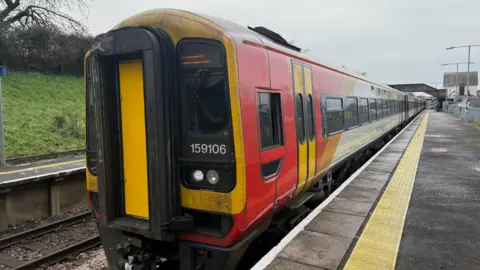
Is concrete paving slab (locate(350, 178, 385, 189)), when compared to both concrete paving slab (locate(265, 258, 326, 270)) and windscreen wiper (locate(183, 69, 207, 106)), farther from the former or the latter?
windscreen wiper (locate(183, 69, 207, 106))

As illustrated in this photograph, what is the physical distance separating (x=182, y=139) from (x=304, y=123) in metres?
2.02

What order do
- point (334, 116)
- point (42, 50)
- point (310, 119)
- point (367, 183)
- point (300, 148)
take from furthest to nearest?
1. point (42, 50)
2. point (367, 183)
3. point (334, 116)
4. point (310, 119)
5. point (300, 148)

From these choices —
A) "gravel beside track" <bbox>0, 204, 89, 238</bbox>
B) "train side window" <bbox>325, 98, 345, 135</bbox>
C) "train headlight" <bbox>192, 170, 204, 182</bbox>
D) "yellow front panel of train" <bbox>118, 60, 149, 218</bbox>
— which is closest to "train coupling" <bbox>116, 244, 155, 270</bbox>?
"yellow front panel of train" <bbox>118, 60, 149, 218</bbox>

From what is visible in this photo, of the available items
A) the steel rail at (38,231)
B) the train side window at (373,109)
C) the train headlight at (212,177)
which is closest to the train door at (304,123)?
the train headlight at (212,177)

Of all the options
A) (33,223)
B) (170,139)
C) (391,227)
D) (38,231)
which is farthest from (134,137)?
(33,223)

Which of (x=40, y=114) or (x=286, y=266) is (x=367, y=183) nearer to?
(x=286, y=266)

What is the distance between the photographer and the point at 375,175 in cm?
837

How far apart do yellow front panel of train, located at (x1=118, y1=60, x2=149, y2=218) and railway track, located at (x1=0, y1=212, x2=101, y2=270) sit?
3225 millimetres

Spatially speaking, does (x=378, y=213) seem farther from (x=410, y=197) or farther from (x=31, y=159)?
(x=31, y=159)

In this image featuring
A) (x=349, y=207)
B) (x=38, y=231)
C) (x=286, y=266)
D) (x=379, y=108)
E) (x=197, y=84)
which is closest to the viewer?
(x=197, y=84)

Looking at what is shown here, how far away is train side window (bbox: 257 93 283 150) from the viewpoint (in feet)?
11.7

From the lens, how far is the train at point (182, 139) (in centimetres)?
318

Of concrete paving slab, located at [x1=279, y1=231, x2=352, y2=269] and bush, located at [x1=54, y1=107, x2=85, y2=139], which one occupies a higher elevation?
bush, located at [x1=54, y1=107, x2=85, y2=139]

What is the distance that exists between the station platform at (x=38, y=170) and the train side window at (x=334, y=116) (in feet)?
21.3
